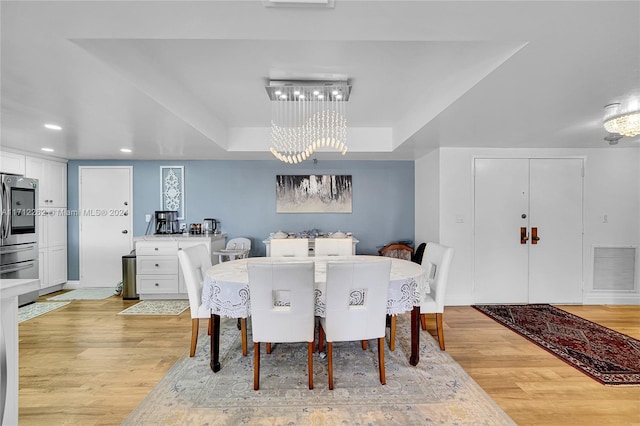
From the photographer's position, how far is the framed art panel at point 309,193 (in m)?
5.25

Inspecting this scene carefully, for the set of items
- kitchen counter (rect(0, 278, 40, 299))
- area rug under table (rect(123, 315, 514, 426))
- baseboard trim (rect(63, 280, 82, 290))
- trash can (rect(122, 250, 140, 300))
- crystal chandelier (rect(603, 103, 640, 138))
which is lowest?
area rug under table (rect(123, 315, 514, 426))

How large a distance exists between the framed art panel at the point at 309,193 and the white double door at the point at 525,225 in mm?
2088

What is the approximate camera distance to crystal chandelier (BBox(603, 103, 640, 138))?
2527 millimetres

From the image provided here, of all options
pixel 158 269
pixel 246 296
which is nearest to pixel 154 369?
pixel 246 296

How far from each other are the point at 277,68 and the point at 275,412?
2.45m

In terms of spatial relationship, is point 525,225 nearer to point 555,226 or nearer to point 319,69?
point 555,226

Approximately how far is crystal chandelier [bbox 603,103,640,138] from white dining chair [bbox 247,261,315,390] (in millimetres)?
2808

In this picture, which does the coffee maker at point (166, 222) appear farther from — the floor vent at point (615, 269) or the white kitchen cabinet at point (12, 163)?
the floor vent at point (615, 269)

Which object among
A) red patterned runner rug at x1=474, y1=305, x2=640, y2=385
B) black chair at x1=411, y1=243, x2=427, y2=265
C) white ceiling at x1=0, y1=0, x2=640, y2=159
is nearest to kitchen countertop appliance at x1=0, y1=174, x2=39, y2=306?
white ceiling at x1=0, y1=0, x2=640, y2=159

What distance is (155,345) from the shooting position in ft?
9.95

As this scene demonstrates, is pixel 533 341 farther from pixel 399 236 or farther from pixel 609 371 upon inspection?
pixel 399 236

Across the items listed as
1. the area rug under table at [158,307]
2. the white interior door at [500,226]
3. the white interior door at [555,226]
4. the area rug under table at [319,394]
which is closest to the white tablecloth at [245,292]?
the area rug under table at [319,394]

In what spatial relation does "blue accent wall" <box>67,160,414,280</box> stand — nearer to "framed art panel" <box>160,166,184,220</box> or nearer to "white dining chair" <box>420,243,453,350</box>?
"framed art panel" <box>160,166,184,220</box>

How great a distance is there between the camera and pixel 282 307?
7.39ft
